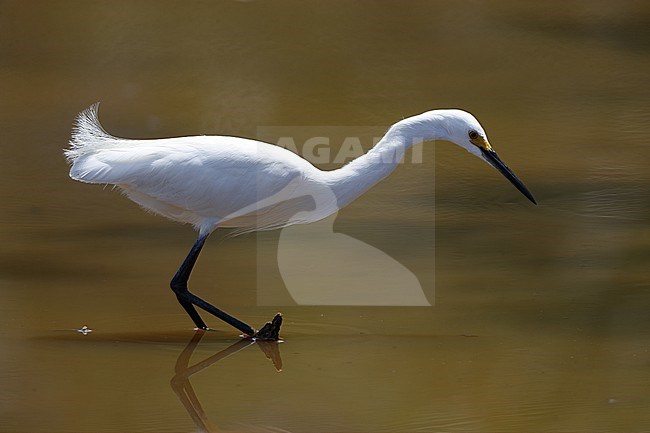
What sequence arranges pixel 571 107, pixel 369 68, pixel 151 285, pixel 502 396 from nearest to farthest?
pixel 502 396, pixel 151 285, pixel 571 107, pixel 369 68

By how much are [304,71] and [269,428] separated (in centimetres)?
553

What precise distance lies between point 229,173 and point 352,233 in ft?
4.98

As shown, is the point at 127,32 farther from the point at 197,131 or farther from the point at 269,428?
the point at 269,428

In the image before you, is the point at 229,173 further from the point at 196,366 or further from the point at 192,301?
the point at 196,366

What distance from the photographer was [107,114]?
8.47 meters

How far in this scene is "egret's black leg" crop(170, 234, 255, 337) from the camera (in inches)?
207

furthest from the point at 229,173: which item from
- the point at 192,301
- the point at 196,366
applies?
the point at 196,366

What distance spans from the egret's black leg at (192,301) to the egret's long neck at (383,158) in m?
0.65

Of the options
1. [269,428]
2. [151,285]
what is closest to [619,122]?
[151,285]

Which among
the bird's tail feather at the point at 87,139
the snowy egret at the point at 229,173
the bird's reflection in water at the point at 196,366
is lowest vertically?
the bird's reflection in water at the point at 196,366

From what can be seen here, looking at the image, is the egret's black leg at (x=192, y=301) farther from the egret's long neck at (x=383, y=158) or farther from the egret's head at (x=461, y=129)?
the egret's head at (x=461, y=129)

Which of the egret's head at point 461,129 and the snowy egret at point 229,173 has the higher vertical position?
the egret's head at point 461,129

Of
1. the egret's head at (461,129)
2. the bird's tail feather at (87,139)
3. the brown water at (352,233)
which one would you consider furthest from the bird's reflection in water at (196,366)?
the egret's head at (461,129)

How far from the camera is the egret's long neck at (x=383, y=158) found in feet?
17.5
